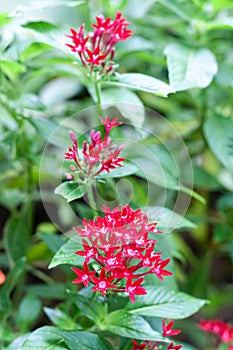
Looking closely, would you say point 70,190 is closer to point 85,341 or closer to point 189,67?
point 85,341

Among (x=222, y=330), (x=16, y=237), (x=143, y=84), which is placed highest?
(x=143, y=84)

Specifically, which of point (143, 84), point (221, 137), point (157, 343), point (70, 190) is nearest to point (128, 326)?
point (157, 343)

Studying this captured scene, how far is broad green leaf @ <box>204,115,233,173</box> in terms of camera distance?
982 mm

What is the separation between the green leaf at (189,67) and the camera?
2.73 ft

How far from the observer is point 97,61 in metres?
0.71

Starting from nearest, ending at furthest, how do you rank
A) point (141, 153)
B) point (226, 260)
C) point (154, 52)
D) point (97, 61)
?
point (97, 61) < point (141, 153) < point (154, 52) < point (226, 260)

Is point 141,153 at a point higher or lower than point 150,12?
lower

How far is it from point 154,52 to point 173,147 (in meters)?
0.19

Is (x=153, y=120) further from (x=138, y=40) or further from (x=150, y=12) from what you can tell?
(x=138, y=40)

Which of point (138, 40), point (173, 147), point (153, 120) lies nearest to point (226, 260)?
point (153, 120)

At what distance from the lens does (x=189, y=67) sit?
0.89m

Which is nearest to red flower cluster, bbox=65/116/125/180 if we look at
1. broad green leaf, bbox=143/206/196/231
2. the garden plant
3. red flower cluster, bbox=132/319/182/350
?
the garden plant

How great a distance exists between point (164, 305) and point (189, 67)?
0.36 meters

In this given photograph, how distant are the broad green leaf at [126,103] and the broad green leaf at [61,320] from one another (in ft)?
0.95
